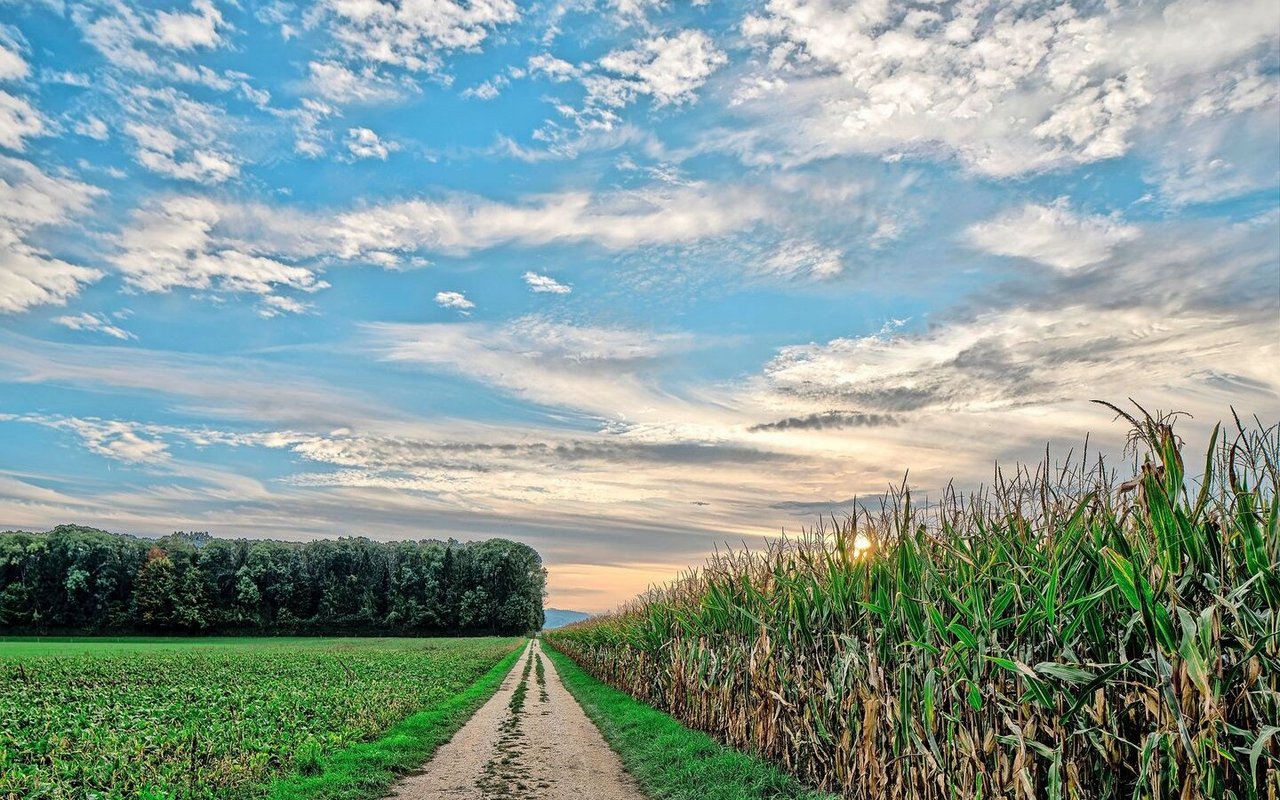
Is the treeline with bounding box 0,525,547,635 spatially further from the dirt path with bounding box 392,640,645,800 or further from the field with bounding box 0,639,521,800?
the dirt path with bounding box 392,640,645,800

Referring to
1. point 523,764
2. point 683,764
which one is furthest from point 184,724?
point 683,764

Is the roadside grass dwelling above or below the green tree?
above

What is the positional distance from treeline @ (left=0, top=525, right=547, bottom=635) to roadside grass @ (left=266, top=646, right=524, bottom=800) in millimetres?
95103

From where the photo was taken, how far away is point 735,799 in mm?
9438

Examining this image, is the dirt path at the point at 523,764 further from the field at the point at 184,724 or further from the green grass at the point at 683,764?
the field at the point at 184,724

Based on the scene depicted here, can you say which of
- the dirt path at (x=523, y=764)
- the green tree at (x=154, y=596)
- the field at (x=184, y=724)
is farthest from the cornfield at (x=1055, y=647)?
the green tree at (x=154, y=596)

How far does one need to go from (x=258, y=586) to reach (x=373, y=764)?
10492 cm

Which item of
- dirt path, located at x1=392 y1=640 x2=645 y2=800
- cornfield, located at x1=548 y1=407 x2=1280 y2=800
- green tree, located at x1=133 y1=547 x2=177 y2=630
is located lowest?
green tree, located at x1=133 y1=547 x2=177 y2=630

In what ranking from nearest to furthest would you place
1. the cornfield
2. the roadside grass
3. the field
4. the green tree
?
the cornfield, the field, the roadside grass, the green tree

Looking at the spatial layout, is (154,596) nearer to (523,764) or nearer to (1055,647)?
(523,764)

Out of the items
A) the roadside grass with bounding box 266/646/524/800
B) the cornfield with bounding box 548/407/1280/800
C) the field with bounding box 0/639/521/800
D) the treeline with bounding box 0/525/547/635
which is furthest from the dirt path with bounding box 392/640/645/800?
the treeline with bounding box 0/525/547/635

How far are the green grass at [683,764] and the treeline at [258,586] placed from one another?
96809 mm

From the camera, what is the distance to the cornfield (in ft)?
14.3

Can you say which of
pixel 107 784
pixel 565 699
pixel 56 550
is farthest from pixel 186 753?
pixel 56 550
